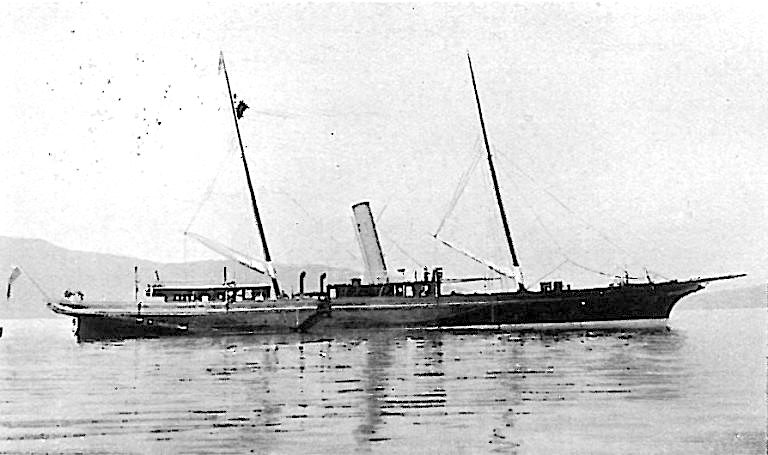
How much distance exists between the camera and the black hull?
2576 inches

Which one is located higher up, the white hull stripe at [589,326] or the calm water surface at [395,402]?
the white hull stripe at [589,326]

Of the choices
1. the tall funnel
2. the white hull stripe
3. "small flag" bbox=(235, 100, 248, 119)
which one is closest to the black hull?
the white hull stripe

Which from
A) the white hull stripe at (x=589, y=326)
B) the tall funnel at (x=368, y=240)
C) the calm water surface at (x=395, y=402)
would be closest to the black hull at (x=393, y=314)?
the white hull stripe at (x=589, y=326)

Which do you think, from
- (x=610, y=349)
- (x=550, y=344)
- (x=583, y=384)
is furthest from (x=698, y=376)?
(x=550, y=344)

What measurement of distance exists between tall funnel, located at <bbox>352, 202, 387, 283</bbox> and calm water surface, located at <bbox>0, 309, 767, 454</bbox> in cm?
2650

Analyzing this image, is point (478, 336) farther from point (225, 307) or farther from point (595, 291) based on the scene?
point (225, 307)

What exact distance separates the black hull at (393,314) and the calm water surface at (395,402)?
1756cm

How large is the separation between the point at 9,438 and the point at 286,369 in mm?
17360

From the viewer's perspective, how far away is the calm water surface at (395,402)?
19547 mm

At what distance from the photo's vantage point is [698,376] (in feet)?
107

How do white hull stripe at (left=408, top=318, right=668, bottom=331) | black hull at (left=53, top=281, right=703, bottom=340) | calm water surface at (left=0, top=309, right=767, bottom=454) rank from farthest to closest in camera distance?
white hull stripe at (left=408, top=318, right=668, bottom=331) < black hull at (left=53, top=281, right=703, bottom=340) < calm water surface at (left=0, top=309, right=767, bottom=454)

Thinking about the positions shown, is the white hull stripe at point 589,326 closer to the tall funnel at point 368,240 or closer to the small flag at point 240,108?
the tall funnel at point 368,240

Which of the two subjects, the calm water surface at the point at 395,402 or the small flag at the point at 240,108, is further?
the small flag at the point at 240,108

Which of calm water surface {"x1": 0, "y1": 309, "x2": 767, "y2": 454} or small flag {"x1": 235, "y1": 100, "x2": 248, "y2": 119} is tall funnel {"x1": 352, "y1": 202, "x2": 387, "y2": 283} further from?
calm water surface {"x1": 0, "y1": 309, "x2": 767, "y2": 454}
